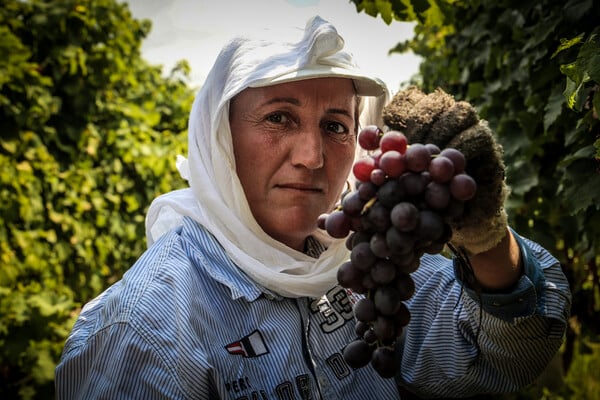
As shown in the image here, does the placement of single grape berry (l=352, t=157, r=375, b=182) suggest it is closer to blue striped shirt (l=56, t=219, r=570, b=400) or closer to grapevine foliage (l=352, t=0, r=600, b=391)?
blue striped shirt (l=56, t=219, r=570, b=400)

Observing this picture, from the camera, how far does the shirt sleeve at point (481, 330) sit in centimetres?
163

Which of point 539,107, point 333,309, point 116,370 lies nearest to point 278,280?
point 333,309

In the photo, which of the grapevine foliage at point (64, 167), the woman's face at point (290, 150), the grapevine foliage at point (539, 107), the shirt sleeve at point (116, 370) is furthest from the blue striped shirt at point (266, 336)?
the grapevine foliage at point (64, 167)

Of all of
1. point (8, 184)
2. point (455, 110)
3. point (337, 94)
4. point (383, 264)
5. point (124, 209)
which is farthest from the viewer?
point (124, 209)

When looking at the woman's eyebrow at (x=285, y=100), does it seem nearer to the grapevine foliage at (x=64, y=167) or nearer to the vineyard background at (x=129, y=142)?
the vineyard background at (x=129, y=142)

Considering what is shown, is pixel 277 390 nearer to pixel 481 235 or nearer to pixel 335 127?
pixel 481 235

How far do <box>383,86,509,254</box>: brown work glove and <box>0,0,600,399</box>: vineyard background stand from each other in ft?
1.16

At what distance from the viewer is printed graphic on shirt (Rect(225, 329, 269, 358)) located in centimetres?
164

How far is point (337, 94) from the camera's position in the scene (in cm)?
194

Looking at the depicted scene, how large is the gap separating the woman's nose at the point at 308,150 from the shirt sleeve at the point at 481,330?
0.68 m

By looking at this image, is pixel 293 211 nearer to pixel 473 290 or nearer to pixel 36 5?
pixel 473 290

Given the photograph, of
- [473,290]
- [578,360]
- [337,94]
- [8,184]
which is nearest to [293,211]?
[337,94]

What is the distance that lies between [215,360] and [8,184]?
11.0 feet

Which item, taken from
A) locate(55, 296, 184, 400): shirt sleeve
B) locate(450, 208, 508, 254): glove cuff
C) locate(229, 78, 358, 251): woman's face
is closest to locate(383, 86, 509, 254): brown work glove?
locate(450, 208, 508, 254): glove cuff
